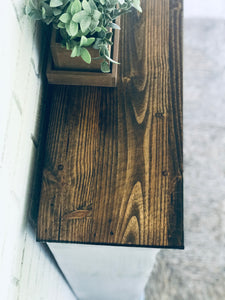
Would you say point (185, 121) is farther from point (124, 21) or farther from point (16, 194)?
point (16, 194)

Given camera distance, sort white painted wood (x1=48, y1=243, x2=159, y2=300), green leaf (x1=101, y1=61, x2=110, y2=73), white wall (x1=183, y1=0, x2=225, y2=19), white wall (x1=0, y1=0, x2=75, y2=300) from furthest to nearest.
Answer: white wall (x1=183, y1=0, x2=225, y2=19), white painted wood (x1=48, y1=243, x2=159, y2=300), green leaf (x1=101, y1=61, x2=110, y2=73), white wall (x1=0, y1=0, x2=75, y2=300)

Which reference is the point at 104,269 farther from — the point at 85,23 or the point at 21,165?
the point at 85,23

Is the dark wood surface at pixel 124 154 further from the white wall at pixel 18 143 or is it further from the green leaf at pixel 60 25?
the green leaf at pixel 60 25

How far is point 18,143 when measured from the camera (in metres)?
0.75

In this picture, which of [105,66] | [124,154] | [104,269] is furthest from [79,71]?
[104,269]

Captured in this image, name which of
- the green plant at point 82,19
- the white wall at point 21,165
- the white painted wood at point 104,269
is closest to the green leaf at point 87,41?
the green plant at point 82,19

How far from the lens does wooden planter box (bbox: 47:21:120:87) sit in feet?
2.76

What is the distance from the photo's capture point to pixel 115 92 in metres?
0.91

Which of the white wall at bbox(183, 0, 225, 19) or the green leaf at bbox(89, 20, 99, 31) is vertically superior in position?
the white wall at bbox(183, 0, 225, 19)

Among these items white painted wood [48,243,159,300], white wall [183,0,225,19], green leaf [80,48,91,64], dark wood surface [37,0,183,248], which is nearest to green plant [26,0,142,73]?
green leaf [80,48,91,64]

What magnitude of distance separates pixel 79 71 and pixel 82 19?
18 centimetres

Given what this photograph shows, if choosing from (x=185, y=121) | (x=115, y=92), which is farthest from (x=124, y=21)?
(x=185, y=121)

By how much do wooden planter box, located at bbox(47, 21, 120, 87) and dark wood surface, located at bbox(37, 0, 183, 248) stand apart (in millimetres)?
33

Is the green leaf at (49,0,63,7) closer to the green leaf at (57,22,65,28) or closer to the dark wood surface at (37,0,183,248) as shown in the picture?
the green leaf at (57,22,65,28)
